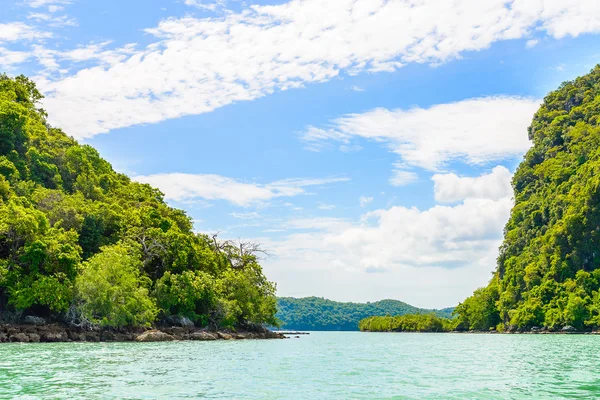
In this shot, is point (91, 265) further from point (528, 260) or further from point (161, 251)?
point (528, 260)

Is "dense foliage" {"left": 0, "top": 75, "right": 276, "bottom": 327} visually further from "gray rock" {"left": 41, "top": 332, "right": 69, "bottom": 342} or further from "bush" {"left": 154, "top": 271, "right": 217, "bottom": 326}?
"gray rock" {"left": 41, "top": 332, "right": 69, "bottom": 342}

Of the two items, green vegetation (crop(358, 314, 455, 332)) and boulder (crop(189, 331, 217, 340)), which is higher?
green vegetation (crop(358, 314, 455, 332))

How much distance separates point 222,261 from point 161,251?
1658cm

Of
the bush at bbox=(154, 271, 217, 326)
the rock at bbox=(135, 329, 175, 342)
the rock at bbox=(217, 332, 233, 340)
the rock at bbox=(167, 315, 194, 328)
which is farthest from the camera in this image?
the rock at bbox=(217, 332, 233, 340)

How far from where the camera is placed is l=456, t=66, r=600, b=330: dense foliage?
113562mm

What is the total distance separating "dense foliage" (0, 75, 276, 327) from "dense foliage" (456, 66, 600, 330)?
2422 inches

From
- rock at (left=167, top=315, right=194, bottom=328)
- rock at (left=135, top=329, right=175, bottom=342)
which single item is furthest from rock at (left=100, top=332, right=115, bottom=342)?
rock at (left=167, top=315, right=194, bottom=328)

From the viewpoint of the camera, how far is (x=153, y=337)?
58.0 m

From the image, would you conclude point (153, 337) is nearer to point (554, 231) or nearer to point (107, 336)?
point (107, 336)

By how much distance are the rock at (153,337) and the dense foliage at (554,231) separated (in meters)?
79.1

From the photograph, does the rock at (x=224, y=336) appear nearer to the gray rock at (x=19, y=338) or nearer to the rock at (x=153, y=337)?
the rock at (x=153, y=337)

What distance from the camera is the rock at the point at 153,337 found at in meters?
56.9

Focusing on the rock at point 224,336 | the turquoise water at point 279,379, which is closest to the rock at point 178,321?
the rock at point 224,336

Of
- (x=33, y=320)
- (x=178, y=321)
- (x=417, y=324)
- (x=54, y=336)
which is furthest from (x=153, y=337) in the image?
(x=417, y=324)
